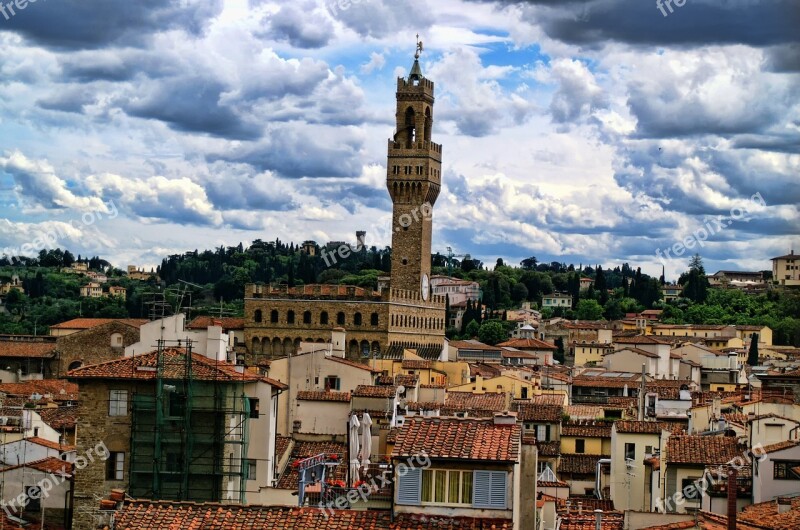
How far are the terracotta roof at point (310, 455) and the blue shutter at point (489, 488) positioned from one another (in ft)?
32.9

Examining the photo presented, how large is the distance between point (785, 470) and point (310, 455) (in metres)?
13.8

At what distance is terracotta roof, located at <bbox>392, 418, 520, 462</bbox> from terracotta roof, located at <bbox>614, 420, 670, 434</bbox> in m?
23.2

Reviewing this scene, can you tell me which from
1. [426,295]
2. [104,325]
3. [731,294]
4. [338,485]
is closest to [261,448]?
[338,485]

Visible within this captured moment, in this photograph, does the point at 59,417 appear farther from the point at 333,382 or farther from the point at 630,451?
the point at 630,451

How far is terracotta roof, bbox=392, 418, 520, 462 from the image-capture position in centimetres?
2211

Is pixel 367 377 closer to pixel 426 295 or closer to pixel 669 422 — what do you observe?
pixel 669 422

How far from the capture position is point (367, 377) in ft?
187

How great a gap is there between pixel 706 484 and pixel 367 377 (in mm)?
24624

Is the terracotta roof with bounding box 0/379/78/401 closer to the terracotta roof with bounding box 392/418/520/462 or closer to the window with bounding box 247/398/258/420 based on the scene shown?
the window with bounding box 247/398/258/420

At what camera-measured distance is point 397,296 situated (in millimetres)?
112312

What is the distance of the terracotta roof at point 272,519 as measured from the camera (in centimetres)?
2167

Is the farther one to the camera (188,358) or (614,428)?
(614,428)

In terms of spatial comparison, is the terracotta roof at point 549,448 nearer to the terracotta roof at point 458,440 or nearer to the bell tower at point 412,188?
the terracotta roof at point 458,440

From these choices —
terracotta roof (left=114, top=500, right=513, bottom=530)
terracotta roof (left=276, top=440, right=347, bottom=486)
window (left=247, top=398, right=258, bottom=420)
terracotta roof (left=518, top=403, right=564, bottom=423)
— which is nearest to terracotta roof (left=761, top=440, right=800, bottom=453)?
terracotta roof (left=276, top=440, right=347, bottom=486)
